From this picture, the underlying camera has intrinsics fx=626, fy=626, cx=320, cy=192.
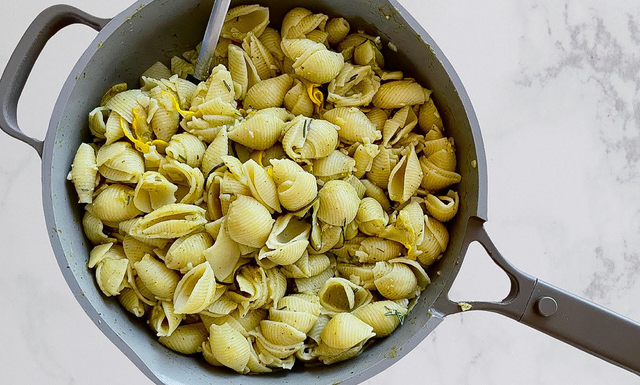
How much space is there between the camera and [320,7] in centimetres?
92

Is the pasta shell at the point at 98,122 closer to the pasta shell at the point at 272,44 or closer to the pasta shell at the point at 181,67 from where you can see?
the pasta shell at the point at 181,67

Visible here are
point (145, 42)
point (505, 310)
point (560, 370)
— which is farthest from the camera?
point (560, 370)

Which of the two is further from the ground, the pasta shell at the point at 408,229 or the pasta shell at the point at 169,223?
the pasta shell at the point at 408,229

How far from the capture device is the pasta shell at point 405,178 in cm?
86

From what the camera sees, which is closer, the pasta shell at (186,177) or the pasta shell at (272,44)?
the pasta shell at (186,177)

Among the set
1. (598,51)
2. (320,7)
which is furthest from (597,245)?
(320,7)

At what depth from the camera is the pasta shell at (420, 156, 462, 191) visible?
2.88 feet

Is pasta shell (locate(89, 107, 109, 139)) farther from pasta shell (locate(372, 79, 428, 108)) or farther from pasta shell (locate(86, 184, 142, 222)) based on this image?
pasta shell (locate(372, 79, 428, 108))

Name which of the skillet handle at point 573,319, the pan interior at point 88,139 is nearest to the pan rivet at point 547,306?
the skillet handle at point 573,319

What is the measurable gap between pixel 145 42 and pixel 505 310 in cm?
63

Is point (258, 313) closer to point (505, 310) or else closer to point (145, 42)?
point (505, 310)

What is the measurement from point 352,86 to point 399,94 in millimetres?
72

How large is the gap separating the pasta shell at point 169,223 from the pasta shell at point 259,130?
11cm

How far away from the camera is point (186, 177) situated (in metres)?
0.83
